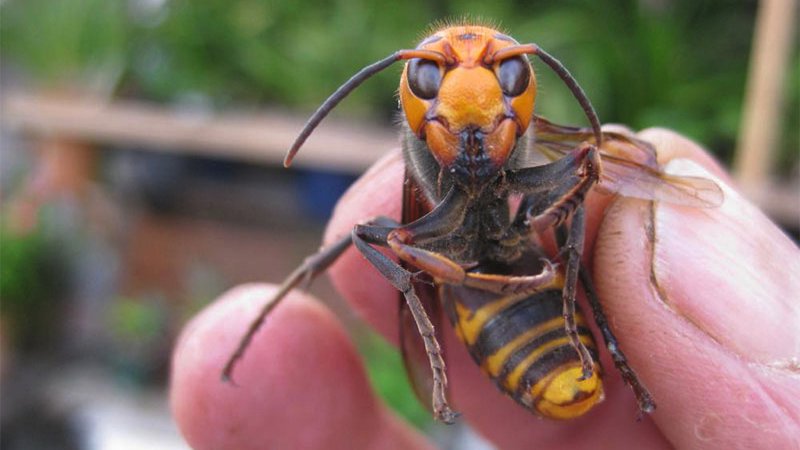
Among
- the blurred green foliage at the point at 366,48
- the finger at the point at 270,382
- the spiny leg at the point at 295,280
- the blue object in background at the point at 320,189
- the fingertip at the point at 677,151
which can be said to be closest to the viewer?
the fingertip at the point at 677,151

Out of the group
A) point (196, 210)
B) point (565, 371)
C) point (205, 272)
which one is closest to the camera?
point (565, 371)

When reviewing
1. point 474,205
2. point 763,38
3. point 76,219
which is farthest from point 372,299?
point 76,219

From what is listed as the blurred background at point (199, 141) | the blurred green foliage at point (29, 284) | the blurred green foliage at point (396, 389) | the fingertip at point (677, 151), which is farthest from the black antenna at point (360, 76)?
the blurred green foliage at point (29, 284)

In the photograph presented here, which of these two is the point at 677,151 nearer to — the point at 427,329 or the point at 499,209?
the point at 499,209

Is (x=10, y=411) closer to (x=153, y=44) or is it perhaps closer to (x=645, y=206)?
(x=153, y=44)

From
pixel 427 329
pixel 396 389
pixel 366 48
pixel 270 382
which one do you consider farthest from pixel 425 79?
pixel 366 48

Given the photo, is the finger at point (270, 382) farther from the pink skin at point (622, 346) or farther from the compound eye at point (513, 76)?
the compound eye at point (513, 76)
